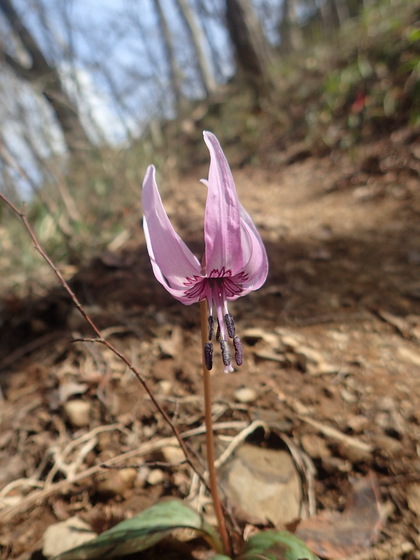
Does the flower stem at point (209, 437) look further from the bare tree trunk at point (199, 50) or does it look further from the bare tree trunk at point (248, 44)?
the bare tree trunk at point (199, 50)

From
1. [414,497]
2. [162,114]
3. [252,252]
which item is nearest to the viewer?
[252,252]

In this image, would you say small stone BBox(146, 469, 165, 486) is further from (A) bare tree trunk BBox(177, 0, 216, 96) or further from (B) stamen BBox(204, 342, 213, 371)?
(A) bare tree trunk BBox(177, 0, 216, 96)

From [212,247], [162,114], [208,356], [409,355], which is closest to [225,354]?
[208,356]

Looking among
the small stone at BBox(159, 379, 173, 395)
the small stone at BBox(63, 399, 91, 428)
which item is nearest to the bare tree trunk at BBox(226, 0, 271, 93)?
the small stone at BBox(159, 379, 173, 395)

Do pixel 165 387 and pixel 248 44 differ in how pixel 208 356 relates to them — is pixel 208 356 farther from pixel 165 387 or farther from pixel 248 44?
pixel 248 44

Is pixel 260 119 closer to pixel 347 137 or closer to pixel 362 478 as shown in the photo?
pixel 347 137

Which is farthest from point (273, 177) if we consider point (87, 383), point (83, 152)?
point (87, 383)

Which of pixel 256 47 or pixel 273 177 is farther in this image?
pixel 256 47
